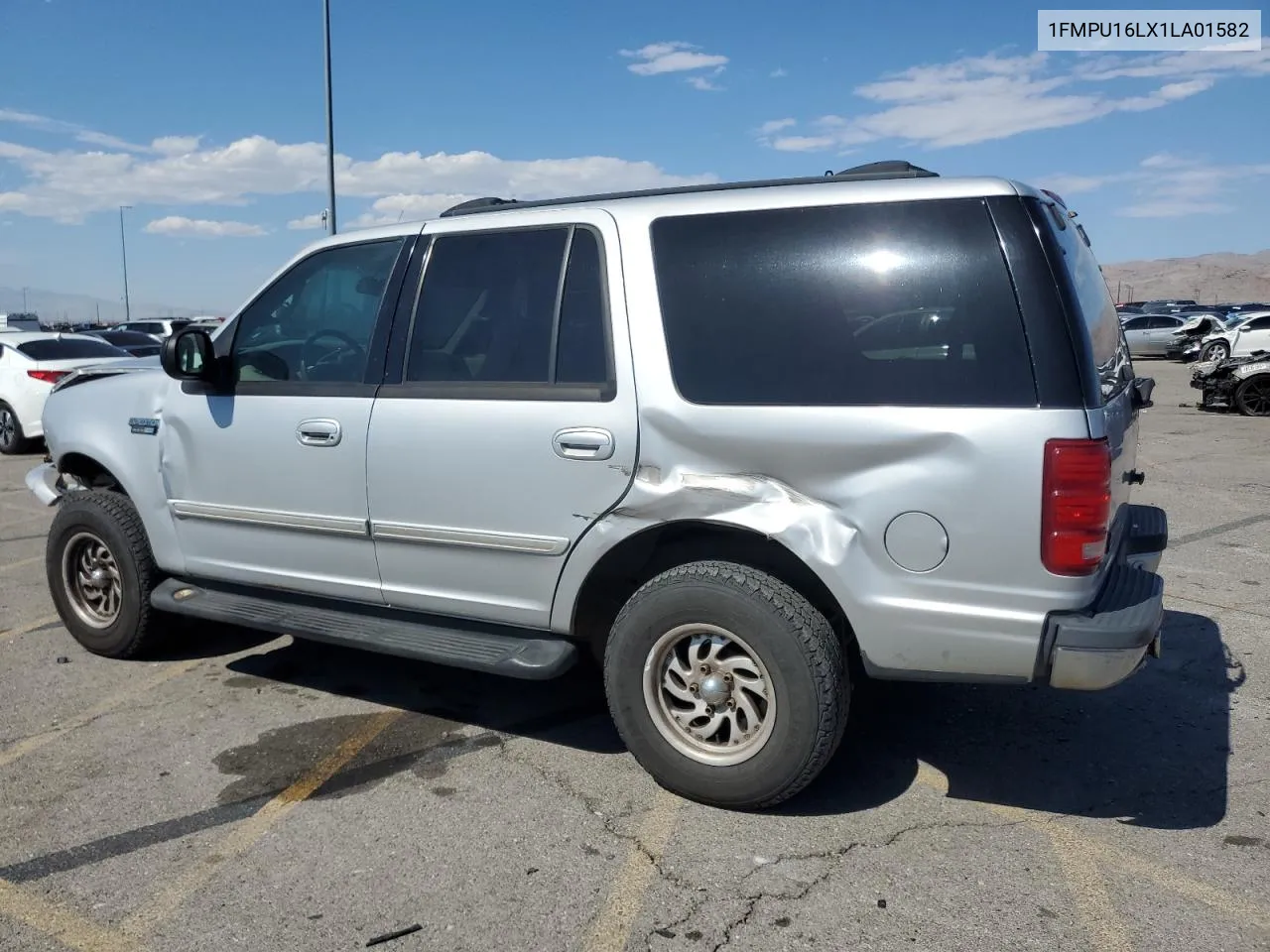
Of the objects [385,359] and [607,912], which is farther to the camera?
[385,359]

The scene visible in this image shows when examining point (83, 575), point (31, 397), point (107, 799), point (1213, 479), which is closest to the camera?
point (107, 799)

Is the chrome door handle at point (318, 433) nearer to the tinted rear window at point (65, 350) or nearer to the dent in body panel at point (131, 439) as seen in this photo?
the dent in body panel at point (131, 439)

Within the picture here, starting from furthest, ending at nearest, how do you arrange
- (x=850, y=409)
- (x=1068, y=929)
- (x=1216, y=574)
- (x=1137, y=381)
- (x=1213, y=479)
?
(x=1213, y=479), (x=1216, y=574), (x=1137, y=381), (x=850, y=409), (x=1068, y=929)

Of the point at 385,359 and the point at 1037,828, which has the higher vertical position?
the point at 385,359

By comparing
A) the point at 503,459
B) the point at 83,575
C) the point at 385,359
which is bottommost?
the point at 83,575

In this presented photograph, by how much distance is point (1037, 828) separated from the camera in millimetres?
3492

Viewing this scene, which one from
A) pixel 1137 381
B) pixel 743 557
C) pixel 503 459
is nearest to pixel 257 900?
pixel 503 459

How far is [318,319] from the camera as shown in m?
4.46

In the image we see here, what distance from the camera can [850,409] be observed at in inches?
128

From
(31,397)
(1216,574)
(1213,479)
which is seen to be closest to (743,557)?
(1216,574)

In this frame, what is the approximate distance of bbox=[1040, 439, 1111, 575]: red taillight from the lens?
9.84 feet

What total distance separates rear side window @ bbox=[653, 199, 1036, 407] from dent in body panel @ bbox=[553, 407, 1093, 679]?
0.09 meters

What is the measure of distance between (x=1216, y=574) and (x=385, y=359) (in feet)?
17.7

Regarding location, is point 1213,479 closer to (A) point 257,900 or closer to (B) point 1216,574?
(B) point 1216,574
